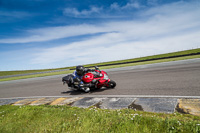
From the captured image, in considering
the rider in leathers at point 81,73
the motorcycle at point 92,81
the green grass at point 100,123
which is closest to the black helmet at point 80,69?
the rider in leathers at point 81,73

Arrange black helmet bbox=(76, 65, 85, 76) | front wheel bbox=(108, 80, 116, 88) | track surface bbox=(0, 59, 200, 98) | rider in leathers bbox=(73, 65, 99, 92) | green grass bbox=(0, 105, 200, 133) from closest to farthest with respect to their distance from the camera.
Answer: green grass bbox=(0, 105, 200, 133)
track surface bbox=(0, 59, 200, 98)
rider in leathers bbox=(73, 65, 99, 92)
black helmet bbox=(76, 65, 85, 76)
front wheel bbox=(108, 80, 116, 88)

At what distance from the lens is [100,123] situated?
2971mm

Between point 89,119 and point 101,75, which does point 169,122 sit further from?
point 101,75

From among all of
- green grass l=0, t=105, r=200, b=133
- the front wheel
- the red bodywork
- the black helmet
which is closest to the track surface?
the front wheel

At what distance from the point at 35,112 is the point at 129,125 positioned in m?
2.97

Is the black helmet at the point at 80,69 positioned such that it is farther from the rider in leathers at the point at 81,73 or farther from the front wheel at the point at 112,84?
the front wheel at the point at 112,84

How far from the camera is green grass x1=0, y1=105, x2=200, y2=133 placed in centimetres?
253

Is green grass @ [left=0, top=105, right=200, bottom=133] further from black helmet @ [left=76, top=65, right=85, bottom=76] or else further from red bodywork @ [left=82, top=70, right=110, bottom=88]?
black helmet @ [left=76, top=65, right=85, bottom=76]

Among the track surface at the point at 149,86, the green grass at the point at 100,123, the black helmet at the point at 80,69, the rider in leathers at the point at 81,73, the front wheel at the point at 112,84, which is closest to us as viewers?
the green grass at the point at 100,123

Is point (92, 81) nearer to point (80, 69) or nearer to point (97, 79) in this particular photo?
point (97, 79)

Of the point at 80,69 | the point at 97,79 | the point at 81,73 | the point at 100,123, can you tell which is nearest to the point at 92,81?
the point at 97,79

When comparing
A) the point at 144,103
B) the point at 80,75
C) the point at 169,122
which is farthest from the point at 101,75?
the point at 169,122

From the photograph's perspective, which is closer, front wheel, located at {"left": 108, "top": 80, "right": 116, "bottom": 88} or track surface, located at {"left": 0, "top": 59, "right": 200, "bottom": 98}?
track surface, located at {"left": 0, "top": 59, "right": 200, "bottom": 98}

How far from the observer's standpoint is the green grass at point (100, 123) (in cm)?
253
